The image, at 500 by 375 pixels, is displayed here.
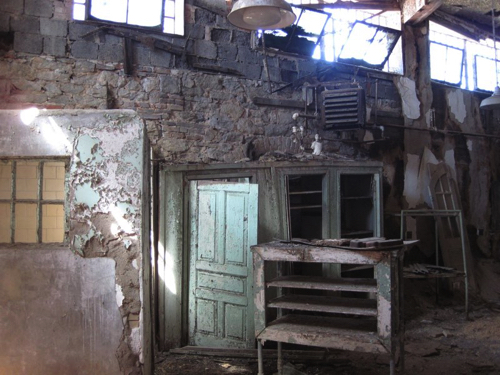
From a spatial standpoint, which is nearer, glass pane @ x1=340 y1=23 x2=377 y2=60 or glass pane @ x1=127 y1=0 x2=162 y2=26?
glass pane @ x1=127 y1=0 x2=162 y2=26

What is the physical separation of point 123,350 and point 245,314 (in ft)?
6.26

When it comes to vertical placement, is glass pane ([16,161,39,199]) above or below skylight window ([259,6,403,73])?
below

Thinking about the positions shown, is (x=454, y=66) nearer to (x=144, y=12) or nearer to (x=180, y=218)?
(x=144, y=12)

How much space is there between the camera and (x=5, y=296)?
154 inches

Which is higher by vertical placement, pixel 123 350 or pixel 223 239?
Result: pixel 223 239

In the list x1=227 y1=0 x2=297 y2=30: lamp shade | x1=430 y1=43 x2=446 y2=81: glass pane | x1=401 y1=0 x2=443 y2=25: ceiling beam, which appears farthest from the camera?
x1=430 y1=43 x2=446 y2=81: glass pane

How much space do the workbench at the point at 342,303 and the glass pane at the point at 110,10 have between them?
13.5 feet

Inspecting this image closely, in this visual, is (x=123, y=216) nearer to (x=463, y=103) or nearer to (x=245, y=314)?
(x=245, y=314)

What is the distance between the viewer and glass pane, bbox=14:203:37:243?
399 cm

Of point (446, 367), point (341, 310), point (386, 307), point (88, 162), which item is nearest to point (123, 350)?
point (88, 162)

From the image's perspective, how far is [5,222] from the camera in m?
3.98

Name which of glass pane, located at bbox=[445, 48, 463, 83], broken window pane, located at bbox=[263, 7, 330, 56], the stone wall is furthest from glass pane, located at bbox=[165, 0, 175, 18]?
glass pane, located at bbox=[445, 48, 463, 83]

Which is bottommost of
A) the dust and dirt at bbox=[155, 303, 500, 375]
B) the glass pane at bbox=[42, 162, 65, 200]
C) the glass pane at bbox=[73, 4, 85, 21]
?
the dust and dirt at bbox=[155, 303, 500, 375]

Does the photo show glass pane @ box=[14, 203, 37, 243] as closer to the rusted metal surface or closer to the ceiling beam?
the rusted metal surface
